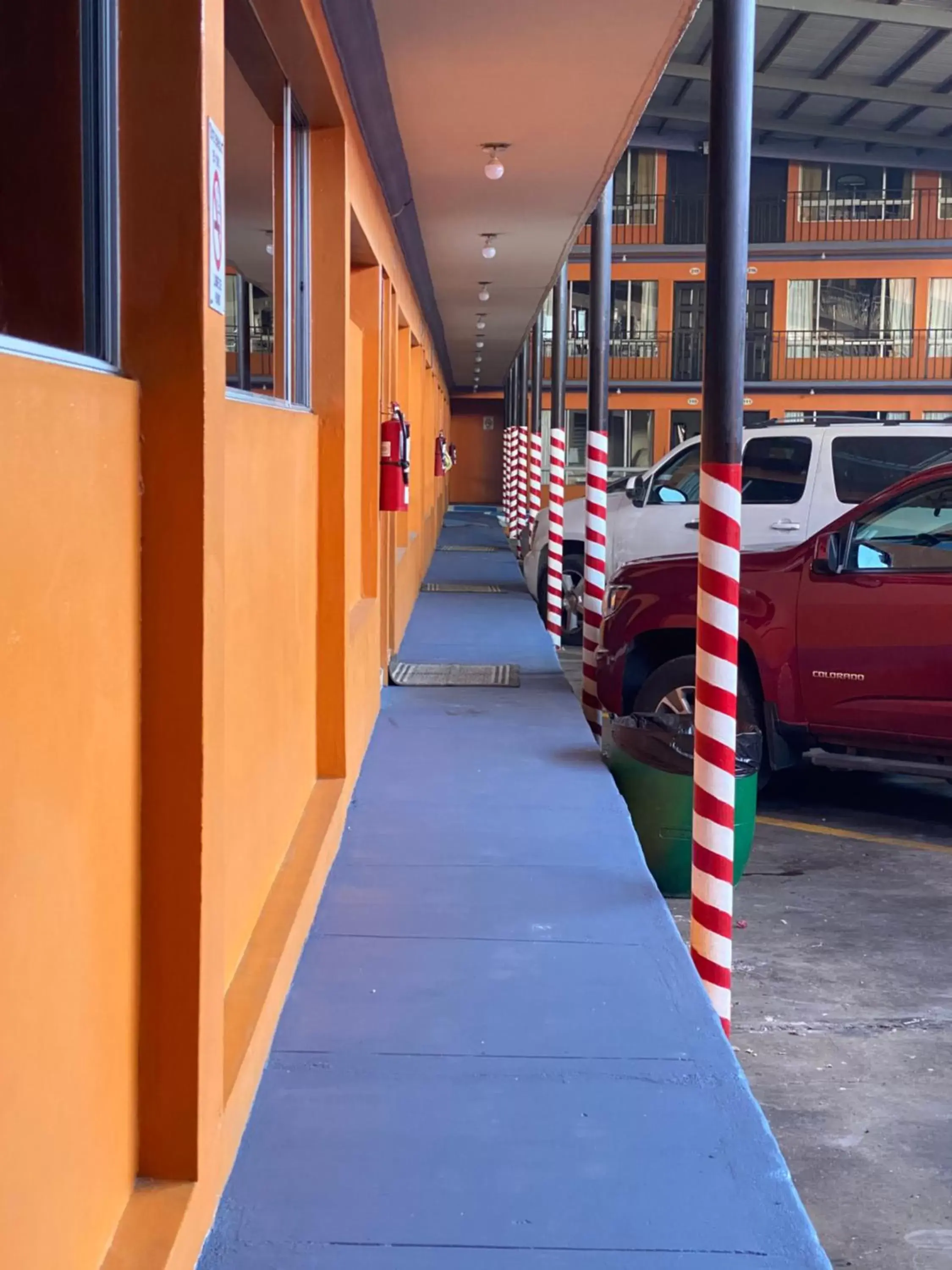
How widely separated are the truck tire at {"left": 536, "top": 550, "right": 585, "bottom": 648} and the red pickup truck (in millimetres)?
6899

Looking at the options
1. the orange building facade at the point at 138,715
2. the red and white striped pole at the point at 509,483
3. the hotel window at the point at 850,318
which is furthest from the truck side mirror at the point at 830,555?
the hotel window at the point at 850,318

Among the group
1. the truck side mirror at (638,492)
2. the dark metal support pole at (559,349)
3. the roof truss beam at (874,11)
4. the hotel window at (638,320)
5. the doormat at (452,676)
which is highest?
the roof truss beam at (874,11)

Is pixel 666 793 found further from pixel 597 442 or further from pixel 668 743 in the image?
pixel 597 442

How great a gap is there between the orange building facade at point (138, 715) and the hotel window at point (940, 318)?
1325 inches

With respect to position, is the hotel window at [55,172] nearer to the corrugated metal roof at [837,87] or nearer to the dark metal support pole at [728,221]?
the dark metal support pole at [728,221]

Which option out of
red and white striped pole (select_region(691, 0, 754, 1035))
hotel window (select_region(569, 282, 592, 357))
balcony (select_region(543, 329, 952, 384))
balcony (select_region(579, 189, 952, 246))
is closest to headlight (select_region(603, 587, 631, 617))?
red and white striped pole (select_region(691, 0, 754, 1035))

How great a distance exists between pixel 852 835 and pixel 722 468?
350cm

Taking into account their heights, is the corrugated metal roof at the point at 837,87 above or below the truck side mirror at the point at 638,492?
above

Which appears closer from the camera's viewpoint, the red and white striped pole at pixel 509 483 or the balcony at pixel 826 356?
the red and white striped pole at pixel 509 483

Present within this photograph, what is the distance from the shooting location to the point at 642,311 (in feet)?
117

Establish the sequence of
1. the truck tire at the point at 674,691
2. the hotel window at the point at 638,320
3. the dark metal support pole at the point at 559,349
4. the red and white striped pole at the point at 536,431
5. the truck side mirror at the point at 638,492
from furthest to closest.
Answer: the hotel window at the point at 638,320, the red and white striped pole at the point at 536,431, the dark metal support pole at the point at 559,349, the truck side mirror at the point at 638,492, the truck tire at the point at 674,691

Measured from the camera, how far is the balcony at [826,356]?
35.0 m

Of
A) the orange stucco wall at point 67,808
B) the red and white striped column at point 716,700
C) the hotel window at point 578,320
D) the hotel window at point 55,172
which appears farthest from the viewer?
the hotel window at point 578,320

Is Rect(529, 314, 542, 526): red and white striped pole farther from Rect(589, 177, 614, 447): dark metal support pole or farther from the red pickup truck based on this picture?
the red pickup truck
